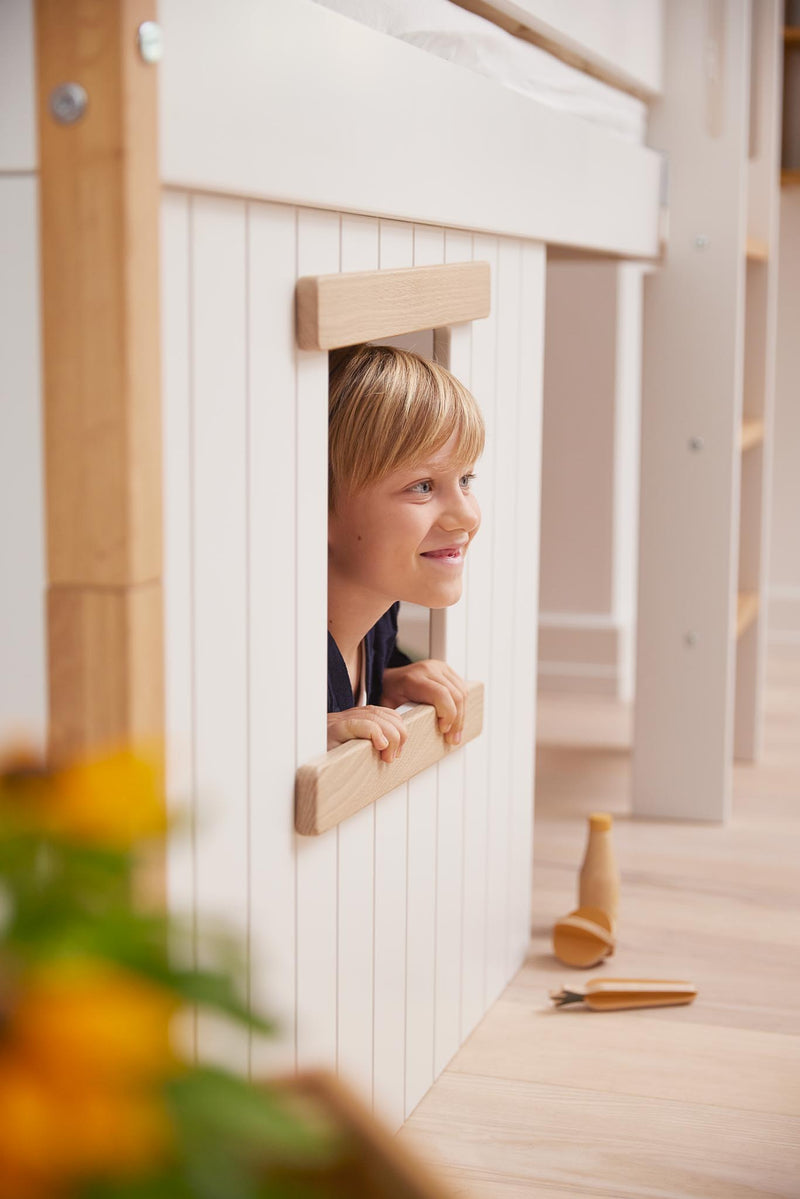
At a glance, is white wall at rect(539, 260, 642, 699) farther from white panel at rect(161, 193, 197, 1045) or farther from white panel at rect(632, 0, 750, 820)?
white panel at rect(161, 193, 197, 1045)

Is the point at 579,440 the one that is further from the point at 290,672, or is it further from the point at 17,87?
the point at 17,87

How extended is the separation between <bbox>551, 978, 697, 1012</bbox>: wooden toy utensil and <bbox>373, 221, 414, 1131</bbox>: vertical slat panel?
34 centimetres

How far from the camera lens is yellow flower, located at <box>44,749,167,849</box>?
0.44 m

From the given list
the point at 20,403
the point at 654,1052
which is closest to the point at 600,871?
the point at 654,1052

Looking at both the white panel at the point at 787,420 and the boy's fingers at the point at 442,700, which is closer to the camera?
the boy's fingers at the point at 442,700

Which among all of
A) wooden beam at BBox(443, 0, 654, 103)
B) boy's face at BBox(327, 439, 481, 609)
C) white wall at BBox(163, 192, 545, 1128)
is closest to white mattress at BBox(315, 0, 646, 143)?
wooden beam at BBox(443, 0, 654, 103)

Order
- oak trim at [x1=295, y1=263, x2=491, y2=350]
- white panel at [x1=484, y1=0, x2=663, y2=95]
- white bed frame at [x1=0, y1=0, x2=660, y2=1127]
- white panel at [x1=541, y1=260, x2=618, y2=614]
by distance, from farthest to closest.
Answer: white panel at [x1=541, y1=260, x2=618, y2=614], white panel at [x1=484, y1=0, x2=663, y2=95], oak trim at [x1=295, y1=263, x2=491, y2=350], white bed frame at [x1=0, y1=0, x2=660, y2=1127]

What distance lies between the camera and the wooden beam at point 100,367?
0.81 meters

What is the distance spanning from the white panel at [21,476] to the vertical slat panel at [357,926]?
391 millimetres

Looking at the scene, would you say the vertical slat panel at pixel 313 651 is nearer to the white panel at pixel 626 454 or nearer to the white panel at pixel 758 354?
the white panel at pixel 758 354

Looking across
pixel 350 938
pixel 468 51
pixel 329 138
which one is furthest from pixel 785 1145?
pixel 468 51

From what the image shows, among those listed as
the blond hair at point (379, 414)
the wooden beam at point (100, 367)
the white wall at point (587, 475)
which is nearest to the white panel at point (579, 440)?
the white wall at point (587, 475)

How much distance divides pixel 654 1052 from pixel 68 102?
3.82 ft

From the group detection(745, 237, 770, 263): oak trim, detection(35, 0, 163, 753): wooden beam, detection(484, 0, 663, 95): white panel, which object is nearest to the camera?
detection(35, 0, 163, 753): wooden beam
